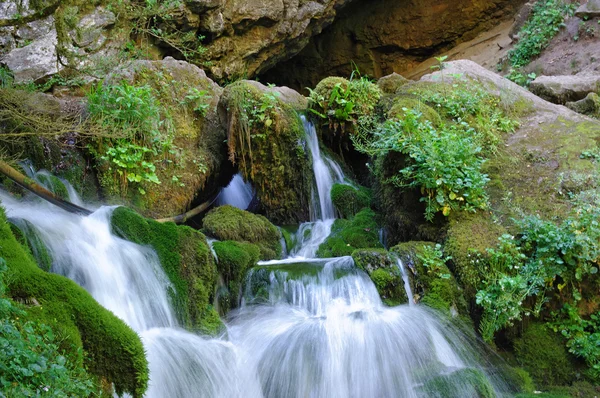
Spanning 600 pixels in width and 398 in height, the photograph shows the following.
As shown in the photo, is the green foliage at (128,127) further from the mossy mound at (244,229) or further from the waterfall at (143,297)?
the waterfall at (143,297)

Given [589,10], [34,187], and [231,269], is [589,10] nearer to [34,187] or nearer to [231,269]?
[231,269]

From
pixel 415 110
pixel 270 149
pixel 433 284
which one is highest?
pixel 415 110

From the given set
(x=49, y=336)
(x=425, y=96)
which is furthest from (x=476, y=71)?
(x=49, y=336)

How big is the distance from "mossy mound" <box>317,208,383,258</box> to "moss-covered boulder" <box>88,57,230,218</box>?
2028mm

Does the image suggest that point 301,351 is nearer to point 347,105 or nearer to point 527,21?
point 347,105

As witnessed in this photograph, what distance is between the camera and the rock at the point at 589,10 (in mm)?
12078

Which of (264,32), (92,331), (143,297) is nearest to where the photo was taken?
(92,331)

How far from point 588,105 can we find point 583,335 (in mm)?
4795

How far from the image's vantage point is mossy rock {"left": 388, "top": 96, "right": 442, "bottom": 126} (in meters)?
7.29

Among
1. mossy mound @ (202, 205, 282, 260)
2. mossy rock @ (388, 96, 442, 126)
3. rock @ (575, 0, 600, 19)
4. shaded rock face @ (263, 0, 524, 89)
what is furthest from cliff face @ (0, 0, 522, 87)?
rock @ (575, 0, 600, 19)

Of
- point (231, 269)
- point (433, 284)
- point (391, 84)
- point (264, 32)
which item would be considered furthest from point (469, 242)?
point (264, 32)

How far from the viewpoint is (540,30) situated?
1288 centimetres

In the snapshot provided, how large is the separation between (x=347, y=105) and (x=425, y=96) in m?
1.18

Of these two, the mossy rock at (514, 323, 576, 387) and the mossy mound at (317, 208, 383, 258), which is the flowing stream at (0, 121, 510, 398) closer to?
the mossy rock at (514, 323, 576, 387)
